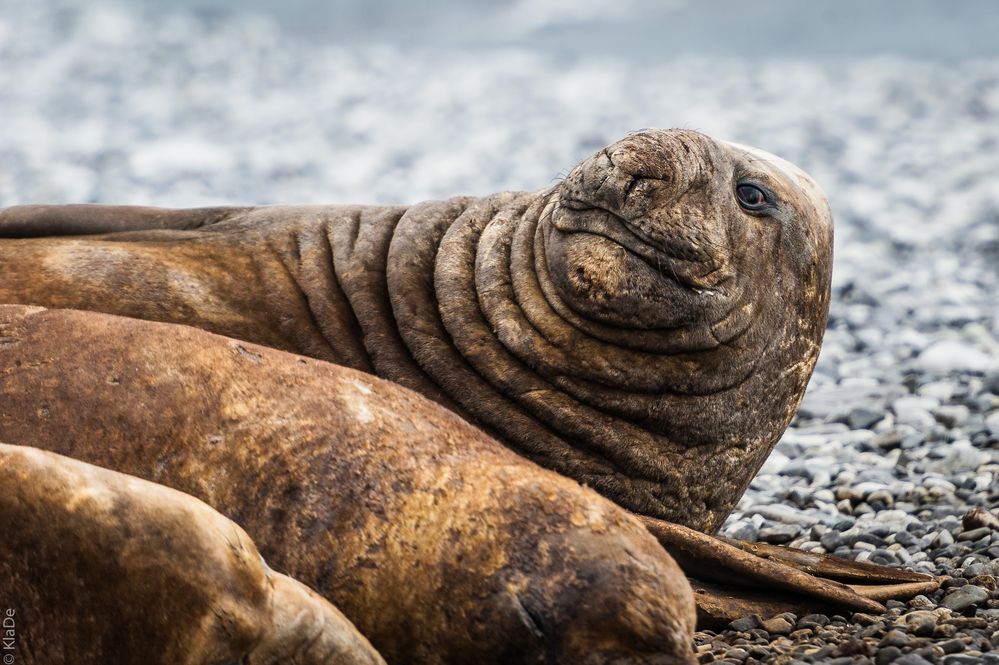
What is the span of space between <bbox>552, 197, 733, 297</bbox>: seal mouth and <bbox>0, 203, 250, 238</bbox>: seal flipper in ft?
5.51

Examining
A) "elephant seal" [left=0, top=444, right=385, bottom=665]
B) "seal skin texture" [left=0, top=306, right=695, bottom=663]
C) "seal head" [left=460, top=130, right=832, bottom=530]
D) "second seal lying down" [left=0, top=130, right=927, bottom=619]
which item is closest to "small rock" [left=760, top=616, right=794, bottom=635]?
"second seal lying down" [left=0, top=130, right=927, bottom=619]

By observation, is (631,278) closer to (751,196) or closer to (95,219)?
(751,196)

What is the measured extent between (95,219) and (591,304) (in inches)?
87.3

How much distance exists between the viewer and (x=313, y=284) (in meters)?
5.39

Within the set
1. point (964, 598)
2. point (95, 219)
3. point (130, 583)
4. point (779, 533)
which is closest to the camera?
point (130, 583)

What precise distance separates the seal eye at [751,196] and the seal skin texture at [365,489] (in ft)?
5.96

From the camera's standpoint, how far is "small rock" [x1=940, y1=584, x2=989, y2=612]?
446 centimetres

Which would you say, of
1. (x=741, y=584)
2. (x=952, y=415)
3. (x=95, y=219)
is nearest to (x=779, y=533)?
(x=741, y=584)

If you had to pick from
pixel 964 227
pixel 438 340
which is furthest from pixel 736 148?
pixel 964 227

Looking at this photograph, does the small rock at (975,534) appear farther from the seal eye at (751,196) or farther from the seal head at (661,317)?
the seal eye at (751,196)

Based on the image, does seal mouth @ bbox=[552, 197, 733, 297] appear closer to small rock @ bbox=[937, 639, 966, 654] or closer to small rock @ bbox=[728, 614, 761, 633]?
small rock @ bbox=[728, 614, 761, 633]

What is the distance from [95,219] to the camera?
18.9ft

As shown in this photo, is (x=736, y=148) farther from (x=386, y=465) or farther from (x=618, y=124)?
(x=618, y=124)

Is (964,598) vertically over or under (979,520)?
under
